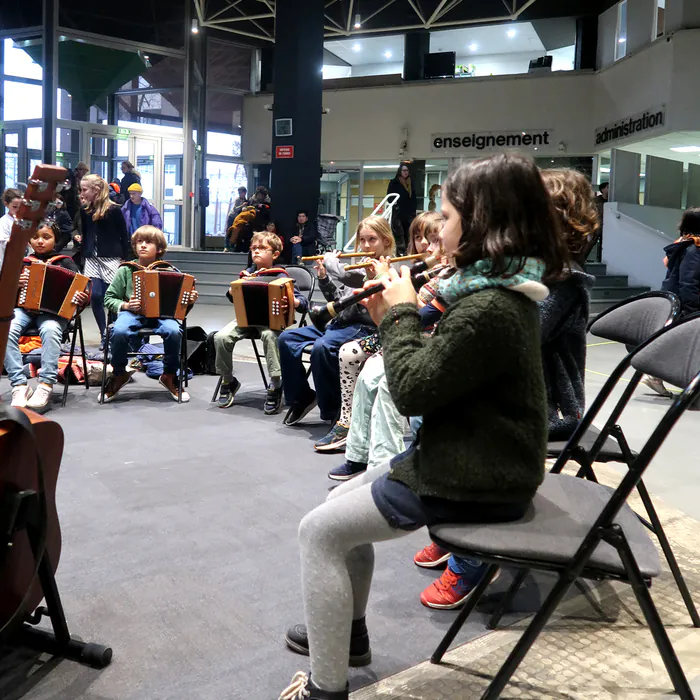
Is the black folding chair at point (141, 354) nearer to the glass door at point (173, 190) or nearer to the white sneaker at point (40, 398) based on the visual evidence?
the white sneaker at point (40, 398)

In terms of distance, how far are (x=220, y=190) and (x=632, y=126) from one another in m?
8.83

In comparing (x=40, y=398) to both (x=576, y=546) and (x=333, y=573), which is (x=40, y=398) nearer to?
(x=333, y=573)

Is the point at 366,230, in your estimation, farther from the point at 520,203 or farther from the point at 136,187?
the point at 136,187

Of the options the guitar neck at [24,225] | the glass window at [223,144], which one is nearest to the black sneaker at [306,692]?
the guitar neck at [24,225]

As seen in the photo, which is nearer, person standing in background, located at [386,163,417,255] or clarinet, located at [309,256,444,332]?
clarinet, located at [309,256,444,332]

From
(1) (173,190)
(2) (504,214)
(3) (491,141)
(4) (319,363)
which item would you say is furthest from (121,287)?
(3) (491,141)

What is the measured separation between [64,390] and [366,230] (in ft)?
7.46

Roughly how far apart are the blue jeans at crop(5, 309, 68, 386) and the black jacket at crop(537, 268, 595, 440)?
3.41m

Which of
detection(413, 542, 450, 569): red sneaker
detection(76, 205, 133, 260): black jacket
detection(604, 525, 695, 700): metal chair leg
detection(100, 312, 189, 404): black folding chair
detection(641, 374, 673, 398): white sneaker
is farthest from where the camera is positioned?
detection(76, 205, 133, 260): black jacket

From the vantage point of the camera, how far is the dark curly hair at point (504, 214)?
1457 millimetres

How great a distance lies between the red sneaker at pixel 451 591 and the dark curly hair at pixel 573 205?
1.04 meters

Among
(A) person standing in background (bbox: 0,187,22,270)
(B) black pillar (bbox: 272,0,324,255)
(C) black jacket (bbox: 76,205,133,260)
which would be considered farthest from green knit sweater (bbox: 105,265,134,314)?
(B) black pillar (bbox: 272,0,324,255)

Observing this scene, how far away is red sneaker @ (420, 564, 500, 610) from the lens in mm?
2203

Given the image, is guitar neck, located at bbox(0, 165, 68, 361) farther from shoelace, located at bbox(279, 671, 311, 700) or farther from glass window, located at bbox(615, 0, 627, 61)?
glass window, located at bbox(615, 0, 627, 61)
